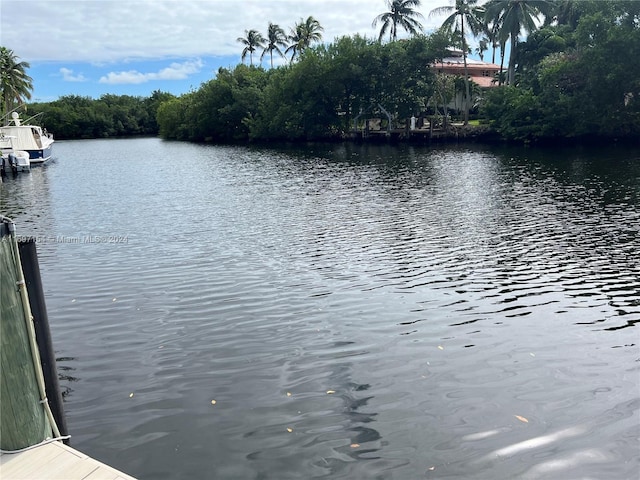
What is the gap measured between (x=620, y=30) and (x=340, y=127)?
37434 mm

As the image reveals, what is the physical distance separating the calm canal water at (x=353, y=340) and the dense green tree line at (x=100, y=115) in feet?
409

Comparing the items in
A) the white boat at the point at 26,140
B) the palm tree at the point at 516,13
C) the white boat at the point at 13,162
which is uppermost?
the palm tree at the point at 516,13

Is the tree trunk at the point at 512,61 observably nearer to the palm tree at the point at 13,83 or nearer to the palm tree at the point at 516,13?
the palm tree at the point at 516,13

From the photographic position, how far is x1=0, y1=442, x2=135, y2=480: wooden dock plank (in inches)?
186

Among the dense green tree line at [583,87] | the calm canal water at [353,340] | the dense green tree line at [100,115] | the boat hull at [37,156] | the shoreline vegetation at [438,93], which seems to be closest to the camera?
the calm canal water at [353,340]

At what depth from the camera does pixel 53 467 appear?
4852 millimetres

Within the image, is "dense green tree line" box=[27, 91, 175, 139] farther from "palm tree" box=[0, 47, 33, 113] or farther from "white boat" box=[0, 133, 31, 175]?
"white boat" box=[0, 133, 31, 175]

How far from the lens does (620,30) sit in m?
48.0

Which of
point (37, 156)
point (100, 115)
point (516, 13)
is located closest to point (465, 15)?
point (516, 13)

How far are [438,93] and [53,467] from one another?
226 ft

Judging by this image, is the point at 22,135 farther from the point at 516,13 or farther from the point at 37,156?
the point at 516,13

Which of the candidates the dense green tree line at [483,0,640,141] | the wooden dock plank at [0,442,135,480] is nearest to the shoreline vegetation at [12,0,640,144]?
the dense green tree line at [483,0,640,141]

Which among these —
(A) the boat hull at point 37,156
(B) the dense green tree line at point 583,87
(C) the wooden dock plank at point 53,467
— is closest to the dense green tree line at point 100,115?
(A) the boat hull at point 37,156

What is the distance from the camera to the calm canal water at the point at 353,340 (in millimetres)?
6543
